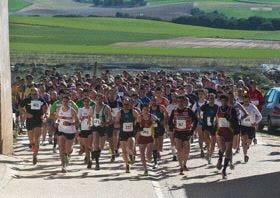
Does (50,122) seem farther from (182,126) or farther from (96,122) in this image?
(182,126)

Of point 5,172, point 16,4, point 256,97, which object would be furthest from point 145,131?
point 16,4

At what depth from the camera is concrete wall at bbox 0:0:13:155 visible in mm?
22250

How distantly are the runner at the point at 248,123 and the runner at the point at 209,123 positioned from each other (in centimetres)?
76

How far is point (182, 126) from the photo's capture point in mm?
18953

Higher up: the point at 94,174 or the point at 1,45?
the point at 1,45

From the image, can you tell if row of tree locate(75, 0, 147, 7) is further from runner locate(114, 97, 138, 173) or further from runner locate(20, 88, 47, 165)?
runner locate(114, 97, 138, 173)

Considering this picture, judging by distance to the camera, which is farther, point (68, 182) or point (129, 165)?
point (129, 165)

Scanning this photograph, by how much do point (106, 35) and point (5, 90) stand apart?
72.1 m

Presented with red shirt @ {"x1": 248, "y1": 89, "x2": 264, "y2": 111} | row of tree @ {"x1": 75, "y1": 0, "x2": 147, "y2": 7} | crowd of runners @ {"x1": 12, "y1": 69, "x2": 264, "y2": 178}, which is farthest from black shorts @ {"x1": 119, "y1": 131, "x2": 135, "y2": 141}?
row of tree @ {"x1": 75, "y1": 0, "x2": 147, "y2": 7}

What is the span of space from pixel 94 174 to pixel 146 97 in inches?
158

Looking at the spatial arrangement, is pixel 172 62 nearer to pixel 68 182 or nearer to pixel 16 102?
pixel 16 102

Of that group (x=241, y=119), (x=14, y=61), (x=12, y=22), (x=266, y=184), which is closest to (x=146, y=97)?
(x=241, y=119)

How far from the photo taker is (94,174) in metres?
19.2

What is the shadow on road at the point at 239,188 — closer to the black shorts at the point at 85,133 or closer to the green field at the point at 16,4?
the black shorts at the point at 85,133
